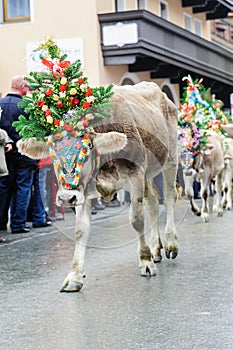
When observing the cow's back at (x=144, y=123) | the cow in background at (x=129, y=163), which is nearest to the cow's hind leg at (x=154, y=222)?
the cow in background at (x=129, y=163)

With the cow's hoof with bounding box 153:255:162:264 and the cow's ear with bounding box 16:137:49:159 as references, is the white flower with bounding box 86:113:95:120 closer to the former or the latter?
the cow's ear with bounding box 16:137:49:159

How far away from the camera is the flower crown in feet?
24.3

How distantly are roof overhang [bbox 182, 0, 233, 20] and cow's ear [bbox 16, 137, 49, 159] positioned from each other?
24.3m

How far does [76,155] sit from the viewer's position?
23.8ft

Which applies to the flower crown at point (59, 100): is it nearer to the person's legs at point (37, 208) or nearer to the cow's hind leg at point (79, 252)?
the cow's hind leg at point (79, 252)

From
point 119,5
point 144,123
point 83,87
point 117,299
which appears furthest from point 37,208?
point 119,5

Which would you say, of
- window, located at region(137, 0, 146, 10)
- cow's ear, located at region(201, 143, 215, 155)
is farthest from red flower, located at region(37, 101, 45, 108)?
window, located at region(137, 0, 146, 10)

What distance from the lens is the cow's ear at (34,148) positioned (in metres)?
7.58

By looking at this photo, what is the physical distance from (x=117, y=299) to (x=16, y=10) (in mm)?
17722

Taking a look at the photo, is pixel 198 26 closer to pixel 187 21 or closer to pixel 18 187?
pixel 187 21

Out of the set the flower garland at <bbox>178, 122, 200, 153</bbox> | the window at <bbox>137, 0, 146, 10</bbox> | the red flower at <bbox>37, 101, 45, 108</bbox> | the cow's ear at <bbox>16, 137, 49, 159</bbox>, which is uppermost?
the window at <bbox>137, 0, 146, 10</bbox>

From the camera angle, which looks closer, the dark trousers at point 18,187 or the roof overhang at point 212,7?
→ the dark trousers at point 18,187

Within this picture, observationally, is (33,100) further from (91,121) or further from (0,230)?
(0,230)

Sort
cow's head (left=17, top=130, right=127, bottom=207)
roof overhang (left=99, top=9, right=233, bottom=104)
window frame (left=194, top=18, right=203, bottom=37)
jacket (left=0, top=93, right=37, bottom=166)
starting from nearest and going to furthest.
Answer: cow's head (left=17, top=130, right=127, bottom=207), jacket (left=0, top=93, right=37, bottom=166), roof overhang (left=99, top=9, right=233, bottom=104), window frame (left=194, top=18, right=203, bottom=37)
